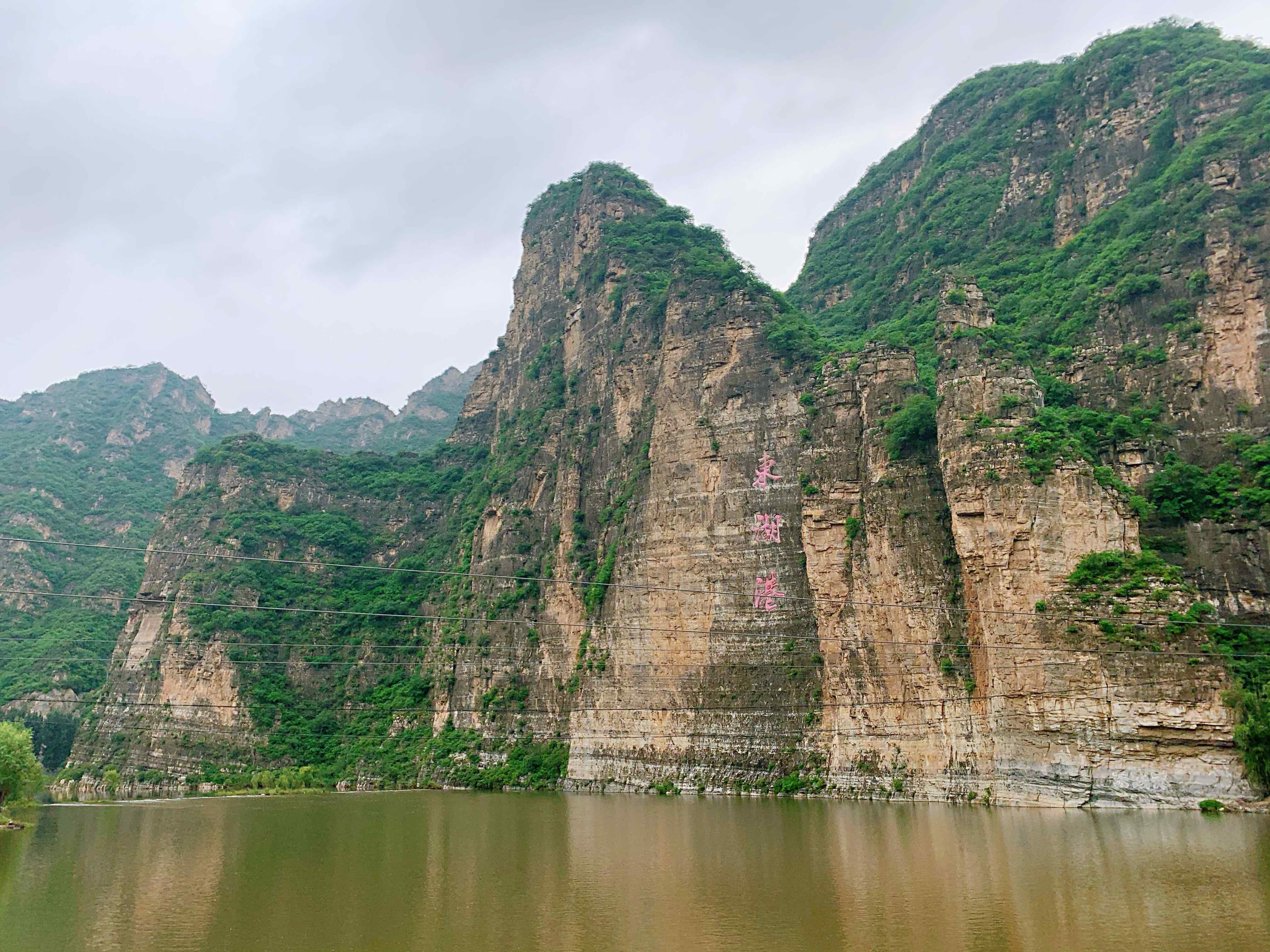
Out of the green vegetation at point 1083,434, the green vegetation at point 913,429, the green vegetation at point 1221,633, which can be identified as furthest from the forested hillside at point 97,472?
the green vegetation at point 1221,633

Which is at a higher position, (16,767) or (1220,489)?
(1220,489)

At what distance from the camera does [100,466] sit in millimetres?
121125

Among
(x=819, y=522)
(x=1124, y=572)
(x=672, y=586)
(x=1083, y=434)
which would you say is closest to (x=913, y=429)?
(x=819, y=522)

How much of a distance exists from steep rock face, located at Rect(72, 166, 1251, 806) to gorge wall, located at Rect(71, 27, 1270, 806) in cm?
20

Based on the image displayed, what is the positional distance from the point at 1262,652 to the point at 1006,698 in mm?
9310

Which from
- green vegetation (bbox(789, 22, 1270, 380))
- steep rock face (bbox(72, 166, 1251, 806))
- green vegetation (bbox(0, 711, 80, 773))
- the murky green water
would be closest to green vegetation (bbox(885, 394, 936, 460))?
steep rock face (bbox(72, 166, 1251, 806))

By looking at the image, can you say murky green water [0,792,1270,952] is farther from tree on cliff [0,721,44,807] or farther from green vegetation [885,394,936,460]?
green vegetation [885,394,936,460]

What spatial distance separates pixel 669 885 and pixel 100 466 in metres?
122

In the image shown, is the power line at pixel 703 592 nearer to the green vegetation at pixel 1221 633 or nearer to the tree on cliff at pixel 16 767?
the green vegetation at pixel 1221 633

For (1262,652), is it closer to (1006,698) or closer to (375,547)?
(1006,698)

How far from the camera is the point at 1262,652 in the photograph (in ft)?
117

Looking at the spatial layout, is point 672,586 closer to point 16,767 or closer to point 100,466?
point 16,767

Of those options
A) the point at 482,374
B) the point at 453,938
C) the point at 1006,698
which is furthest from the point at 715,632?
the point at 482,374

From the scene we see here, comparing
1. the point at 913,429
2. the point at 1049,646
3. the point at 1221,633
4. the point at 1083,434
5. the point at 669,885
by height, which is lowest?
the point at 669,885
